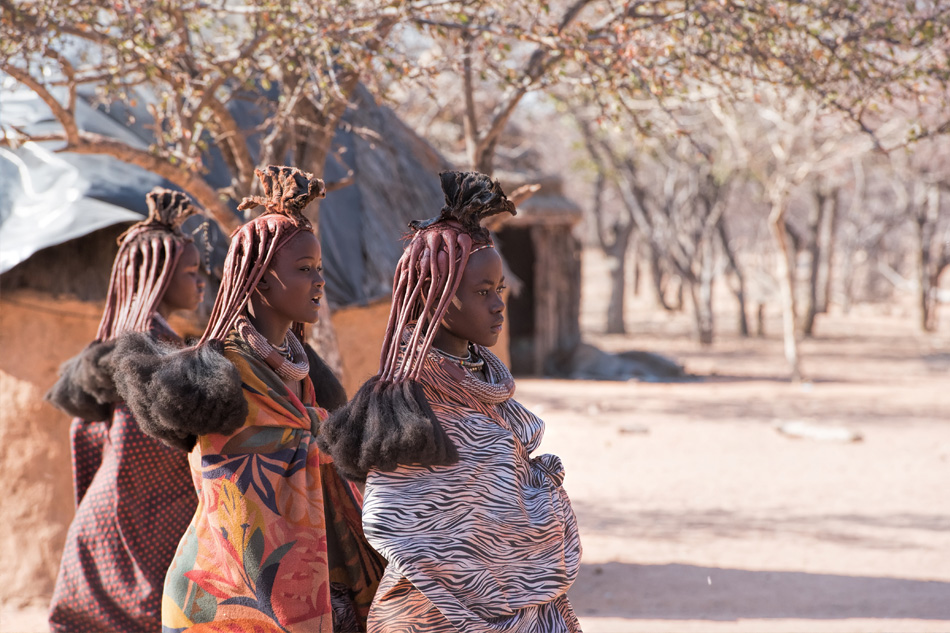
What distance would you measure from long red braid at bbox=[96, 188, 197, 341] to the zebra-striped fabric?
1.58m

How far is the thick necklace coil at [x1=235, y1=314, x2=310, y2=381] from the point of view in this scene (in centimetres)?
272

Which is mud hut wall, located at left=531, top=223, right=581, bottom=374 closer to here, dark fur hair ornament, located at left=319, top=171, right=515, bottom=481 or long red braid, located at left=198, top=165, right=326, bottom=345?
long red braid, located at left=198, top=165, right=326, bottom=345

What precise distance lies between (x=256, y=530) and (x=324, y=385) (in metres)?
0.63

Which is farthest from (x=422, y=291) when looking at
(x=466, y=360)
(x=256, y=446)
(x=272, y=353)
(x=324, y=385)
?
(x=324, y=385)

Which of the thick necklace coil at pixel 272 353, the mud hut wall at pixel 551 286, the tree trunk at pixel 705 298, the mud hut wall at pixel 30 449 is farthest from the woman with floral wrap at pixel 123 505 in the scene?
the tree trunk at pixel 705 298

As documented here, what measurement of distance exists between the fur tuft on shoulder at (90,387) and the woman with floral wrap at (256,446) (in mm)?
752

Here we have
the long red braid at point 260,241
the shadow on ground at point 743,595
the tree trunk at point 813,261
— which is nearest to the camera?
the long red braid at point 260,241

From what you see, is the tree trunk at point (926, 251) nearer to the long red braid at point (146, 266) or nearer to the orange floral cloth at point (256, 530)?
the long red braid at point (146, 266)

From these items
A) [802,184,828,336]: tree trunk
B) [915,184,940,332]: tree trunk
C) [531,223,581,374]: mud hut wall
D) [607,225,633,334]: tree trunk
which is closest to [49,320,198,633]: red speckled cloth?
[531,223,581,374]: mud hut wall

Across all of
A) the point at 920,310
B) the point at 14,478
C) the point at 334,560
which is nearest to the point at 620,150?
the point at 920,310

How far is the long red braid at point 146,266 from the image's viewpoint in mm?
3588

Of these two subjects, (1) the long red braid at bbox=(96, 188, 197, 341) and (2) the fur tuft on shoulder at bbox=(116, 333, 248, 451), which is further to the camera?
(1) the long red braid at bbox=(96, 188, 197, 341)

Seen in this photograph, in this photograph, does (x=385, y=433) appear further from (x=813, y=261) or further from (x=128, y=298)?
(x=813, y=261)

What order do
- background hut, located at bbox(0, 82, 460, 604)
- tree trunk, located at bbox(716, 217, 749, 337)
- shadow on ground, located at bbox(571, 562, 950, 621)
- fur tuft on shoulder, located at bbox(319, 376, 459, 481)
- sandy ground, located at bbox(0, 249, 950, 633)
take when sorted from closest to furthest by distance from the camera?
fur tuft on shoulder, located at bbox(319, 376, 459, 481)
background hut, located at bbox(0, 82, 460, 604)
shadow on ground, located at bbox(571, 562, 950, 621)
sandy ground, located at bbox(0, 249, 950, 633)
tree trunk, located at bbox(716, 217, 749, 337)
